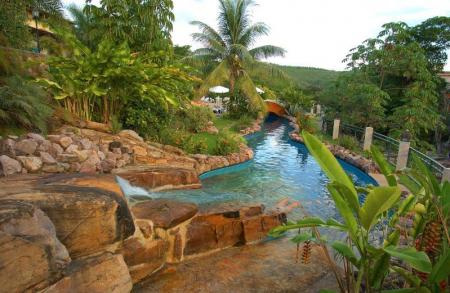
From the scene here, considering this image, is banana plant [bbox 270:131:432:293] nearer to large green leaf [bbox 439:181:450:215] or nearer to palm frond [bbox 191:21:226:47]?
large green leaf [bbox 439:181:450:215]

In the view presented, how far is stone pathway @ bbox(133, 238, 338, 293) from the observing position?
152 inches

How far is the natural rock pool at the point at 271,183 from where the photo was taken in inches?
273

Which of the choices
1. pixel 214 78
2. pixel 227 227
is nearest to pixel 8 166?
pixel 227 227

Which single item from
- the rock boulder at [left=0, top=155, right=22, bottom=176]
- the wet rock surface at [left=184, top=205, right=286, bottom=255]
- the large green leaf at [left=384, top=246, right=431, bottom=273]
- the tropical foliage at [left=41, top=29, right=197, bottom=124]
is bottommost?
the wet rock surface at [left=184, top=205, right=286, bottom=255]

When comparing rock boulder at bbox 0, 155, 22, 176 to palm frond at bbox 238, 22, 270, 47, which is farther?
palm frond at bbox 238, 22, 270, 47

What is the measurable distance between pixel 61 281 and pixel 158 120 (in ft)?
25.1

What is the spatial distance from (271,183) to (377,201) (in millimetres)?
6946

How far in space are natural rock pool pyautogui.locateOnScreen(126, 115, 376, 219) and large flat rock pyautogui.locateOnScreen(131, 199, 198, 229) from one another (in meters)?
1.12

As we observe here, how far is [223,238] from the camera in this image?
5078 mm

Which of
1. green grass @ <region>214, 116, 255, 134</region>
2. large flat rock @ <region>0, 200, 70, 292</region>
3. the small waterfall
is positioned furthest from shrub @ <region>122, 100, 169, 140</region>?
green grass @ <region>214, 116, 255, 134</region>

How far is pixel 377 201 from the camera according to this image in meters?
1.94

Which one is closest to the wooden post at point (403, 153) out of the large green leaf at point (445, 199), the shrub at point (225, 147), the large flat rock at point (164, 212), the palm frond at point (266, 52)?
the shrub at point (225, 147)

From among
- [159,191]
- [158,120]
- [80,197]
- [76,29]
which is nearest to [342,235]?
[159,191]

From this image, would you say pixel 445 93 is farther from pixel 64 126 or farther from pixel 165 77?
pixel 64 126
